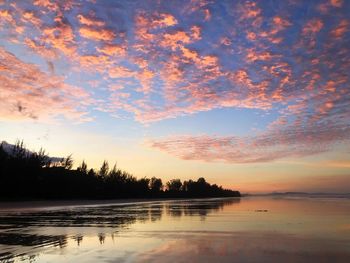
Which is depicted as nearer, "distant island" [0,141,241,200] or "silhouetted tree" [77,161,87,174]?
"distant island" [0,141,241,200]

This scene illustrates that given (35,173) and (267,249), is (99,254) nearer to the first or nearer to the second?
(267,249)

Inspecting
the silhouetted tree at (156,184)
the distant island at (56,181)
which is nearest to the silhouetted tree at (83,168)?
the distant island at (56,181)

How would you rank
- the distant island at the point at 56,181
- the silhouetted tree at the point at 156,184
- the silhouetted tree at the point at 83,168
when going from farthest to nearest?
the silhouetted tree at the point at 156,184
the silhouetted tree at the point at 83,168
the distant island at the point at 56,181

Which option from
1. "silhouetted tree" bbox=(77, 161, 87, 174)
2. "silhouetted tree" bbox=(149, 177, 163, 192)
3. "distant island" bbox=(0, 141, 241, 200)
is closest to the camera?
"distant island" bbox=(0, 141, 241, 200)

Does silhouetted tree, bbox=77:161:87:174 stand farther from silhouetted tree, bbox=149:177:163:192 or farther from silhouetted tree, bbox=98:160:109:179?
silhouetted tree, bbox=149:177:163:192

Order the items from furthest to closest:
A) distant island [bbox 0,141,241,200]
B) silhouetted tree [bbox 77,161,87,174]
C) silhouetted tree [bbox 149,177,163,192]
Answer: silhouetted tree [bbox 149,177,163,192], silhouetted tree [bbox 77,161,87,174], distant island [bbox 0,141,241,200]

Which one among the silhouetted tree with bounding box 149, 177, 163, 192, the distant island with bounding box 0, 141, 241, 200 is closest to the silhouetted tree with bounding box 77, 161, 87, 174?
the distant island with bounding box 0, 141, 241, 200

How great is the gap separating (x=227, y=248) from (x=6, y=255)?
258 inches

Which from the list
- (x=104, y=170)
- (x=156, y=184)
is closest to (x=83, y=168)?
(x=104, y=170)

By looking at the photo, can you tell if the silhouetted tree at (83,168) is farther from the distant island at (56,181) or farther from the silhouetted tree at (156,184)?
the silhouetted tree at (156,184)

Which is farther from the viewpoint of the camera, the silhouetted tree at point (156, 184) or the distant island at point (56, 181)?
the silhouetted tree at point (156, 184)

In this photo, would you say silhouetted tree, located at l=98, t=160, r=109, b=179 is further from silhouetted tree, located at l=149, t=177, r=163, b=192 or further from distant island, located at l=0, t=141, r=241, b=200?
silhouetted tree, located at l=149, t=177, r=163, b=192

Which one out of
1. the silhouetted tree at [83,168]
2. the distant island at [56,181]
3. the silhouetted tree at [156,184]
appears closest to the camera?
the distant island at [56,181]

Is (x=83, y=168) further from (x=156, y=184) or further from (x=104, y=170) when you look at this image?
(x=156, y=184)
